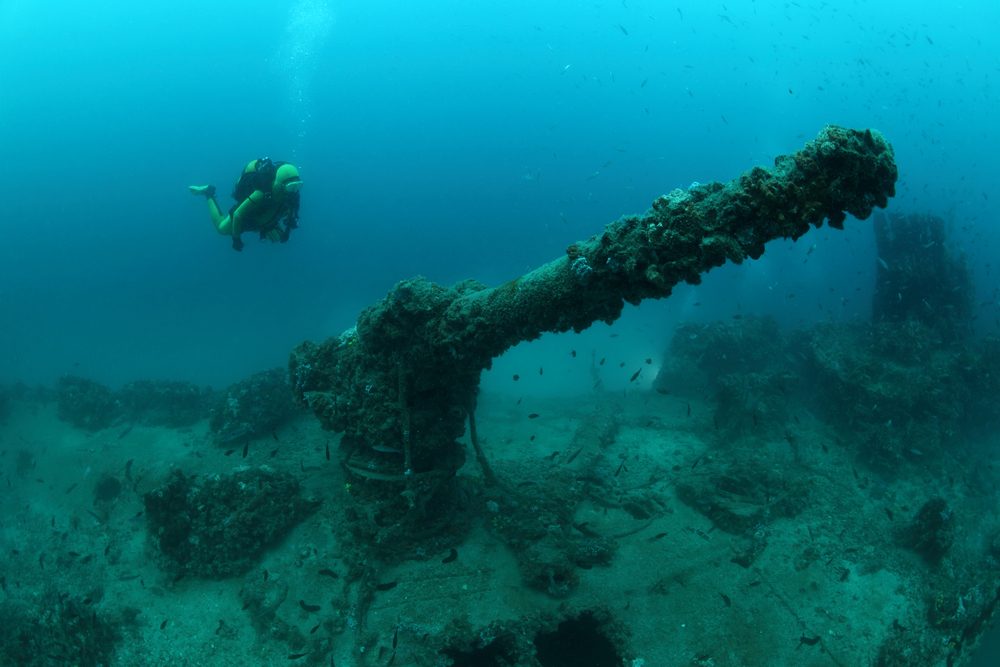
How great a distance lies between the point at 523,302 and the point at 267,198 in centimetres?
1021

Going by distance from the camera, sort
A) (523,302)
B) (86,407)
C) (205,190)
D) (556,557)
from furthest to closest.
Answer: (86,407), (205,190), (556,557), (523,302)

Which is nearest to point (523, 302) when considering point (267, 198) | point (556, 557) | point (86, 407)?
point (556, 557)

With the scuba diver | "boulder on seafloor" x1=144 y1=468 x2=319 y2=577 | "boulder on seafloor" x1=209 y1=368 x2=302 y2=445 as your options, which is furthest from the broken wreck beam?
"boulder on seafloor" x1=209 y1=368 x2=302 y2=445

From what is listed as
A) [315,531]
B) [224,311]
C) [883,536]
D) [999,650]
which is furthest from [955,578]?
[224,311]

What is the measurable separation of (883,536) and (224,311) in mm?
57084

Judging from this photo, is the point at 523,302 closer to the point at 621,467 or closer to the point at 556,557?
the point at 556,557

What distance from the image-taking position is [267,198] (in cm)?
1373

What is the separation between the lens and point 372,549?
375 inches

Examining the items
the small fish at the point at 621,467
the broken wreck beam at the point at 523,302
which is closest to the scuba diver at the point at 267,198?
the broken wreck beam at the point at 523,302

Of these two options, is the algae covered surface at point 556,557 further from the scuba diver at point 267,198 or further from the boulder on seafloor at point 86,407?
the scuba diver at point 267,198

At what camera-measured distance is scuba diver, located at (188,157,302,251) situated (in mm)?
13461

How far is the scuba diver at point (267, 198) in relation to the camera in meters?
13.5

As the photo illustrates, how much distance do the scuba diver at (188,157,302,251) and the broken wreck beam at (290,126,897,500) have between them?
14.8 feet

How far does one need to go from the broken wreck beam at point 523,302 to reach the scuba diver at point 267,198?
450 cm
